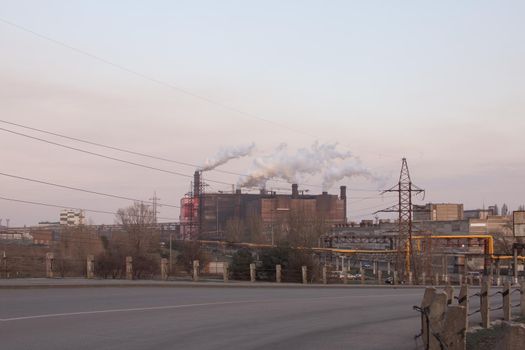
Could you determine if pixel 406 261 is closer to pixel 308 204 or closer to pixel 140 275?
pixel 140 275

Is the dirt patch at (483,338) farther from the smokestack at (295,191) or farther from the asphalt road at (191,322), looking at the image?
the smokestack at (295,191)

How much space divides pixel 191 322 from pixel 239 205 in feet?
460

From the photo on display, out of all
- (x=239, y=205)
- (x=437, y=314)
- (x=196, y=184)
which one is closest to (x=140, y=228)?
(x=196, y=184)

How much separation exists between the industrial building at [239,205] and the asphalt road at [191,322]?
120245 millimetres

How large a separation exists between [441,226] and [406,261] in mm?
89166

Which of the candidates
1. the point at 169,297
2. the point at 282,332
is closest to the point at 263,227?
the point at 169,297

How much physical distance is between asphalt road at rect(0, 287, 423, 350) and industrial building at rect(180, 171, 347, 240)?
395 feet

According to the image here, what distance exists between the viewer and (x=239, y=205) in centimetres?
15562

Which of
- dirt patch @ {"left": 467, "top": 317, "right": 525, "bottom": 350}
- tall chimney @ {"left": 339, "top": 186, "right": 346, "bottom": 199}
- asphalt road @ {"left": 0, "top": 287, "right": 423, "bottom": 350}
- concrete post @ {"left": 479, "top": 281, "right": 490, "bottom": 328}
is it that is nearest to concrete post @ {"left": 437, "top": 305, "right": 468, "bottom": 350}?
dirt patch @ {"left": 467, "top": 317, "right": 525, "bottom": 350}

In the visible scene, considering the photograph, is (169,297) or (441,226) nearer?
(169,297)

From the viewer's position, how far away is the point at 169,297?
73.8 ft

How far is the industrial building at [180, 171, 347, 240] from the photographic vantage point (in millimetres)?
145500

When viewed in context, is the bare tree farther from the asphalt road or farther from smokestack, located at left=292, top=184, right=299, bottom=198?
smokestack, located at left=292, top=184, right=299, bottom=198

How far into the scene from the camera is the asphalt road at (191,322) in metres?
12.4
